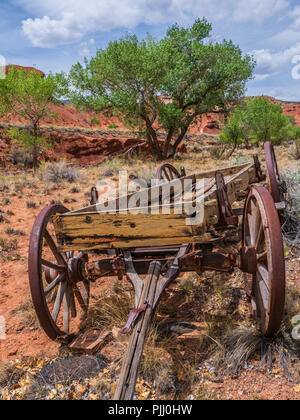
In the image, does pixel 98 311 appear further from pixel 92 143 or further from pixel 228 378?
pixel 92 143

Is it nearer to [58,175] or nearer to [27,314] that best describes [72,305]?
[27,314]

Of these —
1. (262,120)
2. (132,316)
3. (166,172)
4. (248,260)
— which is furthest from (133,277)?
(262,120)

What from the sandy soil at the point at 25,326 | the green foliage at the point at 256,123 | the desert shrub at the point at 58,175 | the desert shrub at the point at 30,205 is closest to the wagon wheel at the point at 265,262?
the sandy soil at the point at 25,326

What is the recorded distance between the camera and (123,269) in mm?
2777

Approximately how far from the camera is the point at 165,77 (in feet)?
46.6

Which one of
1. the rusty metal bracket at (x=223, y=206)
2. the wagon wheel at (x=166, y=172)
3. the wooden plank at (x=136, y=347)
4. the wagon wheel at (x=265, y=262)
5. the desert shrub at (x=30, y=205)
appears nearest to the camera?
the wooden plank at (x=136, y=347)

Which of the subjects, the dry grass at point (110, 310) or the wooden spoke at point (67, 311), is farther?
the dry grass at point (110, 310)

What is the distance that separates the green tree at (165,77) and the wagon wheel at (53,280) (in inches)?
481

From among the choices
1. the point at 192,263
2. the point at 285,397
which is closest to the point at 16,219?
the point at 192,263

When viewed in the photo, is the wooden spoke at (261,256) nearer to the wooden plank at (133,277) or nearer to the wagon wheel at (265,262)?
the wagon wheel at (265,262)

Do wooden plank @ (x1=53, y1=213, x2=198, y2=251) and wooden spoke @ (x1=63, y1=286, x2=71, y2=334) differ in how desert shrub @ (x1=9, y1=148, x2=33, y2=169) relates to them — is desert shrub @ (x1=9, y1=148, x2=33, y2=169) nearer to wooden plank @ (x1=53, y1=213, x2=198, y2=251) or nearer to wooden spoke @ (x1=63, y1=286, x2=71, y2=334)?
wooden spoke @ (x1=63, y1=286, x2=71, y2=334)

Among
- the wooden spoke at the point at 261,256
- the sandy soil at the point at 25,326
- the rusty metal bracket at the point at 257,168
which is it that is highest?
the rusty metal bracket at the point at 257,168

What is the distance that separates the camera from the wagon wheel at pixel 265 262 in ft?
6.98

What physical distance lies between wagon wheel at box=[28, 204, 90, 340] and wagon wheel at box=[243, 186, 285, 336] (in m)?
1.73
